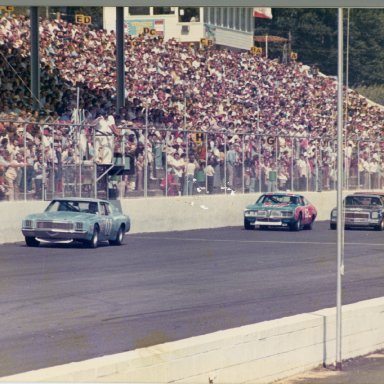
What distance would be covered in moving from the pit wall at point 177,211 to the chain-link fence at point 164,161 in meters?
0.21

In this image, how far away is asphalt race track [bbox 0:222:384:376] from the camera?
13.3 metres

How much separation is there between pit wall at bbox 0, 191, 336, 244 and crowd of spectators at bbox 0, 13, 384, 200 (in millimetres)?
285

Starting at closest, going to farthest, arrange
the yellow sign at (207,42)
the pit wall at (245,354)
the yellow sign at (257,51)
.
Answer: the pit wall at (245,354) → the yellow sign at (207,42) → the yellow sign at (257,51)

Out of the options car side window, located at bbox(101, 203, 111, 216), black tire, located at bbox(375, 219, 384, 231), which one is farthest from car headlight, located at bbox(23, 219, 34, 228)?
black tire, located at bbox(375, 219, 384, 231)

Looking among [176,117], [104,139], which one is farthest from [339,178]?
[176,117]

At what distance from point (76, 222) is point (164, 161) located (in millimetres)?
1961

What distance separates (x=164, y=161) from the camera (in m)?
18.8

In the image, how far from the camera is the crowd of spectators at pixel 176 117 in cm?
1689

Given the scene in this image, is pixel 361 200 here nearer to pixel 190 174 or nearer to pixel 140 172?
pixel 190 174

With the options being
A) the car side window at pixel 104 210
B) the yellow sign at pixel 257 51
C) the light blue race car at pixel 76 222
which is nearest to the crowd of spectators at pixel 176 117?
the yellow sign at pixel 257 51

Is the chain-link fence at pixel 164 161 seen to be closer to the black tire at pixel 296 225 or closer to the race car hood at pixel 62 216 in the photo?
the race car hood at pixel 62 216

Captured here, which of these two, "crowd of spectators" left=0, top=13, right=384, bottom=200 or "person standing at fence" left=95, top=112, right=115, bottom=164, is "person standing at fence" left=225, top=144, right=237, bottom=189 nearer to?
"crowd of spectators" left=0, top=13, right=384, bottom=200

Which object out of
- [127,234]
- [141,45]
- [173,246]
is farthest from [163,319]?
[173,246]

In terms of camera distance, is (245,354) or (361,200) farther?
(361,200)
